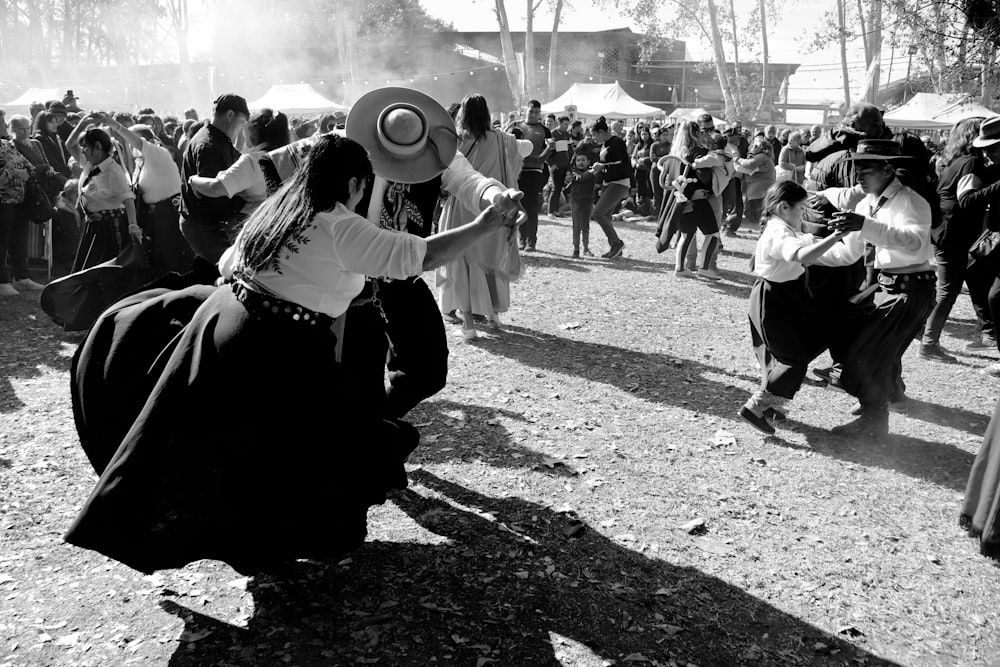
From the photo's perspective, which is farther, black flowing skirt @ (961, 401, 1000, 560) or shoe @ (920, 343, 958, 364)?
shoe @ (920, 343, 958, 364)

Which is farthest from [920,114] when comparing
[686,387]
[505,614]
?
[505,614]

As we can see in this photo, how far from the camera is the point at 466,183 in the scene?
178 inches

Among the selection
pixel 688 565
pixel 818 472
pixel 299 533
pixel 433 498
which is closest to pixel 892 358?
pixel 818 472

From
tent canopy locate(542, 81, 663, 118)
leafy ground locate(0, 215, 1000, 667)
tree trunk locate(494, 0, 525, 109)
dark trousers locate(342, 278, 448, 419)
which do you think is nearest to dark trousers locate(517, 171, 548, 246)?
leafy ground locate(0, 215, 1000, 667)

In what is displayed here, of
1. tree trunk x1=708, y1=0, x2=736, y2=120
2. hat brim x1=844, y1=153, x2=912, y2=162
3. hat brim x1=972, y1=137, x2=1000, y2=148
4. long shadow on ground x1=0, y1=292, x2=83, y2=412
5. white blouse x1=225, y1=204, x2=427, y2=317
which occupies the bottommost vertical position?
long shadow on ground x1=0, y1=292, x2=83, y2=412

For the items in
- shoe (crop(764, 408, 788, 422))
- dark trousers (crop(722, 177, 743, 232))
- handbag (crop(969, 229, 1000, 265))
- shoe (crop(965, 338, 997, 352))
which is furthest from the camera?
dark trousers (crop(722, 177, 743, 232))

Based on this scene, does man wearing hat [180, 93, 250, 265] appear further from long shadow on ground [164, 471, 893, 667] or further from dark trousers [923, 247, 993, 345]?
dark trousers [923, 247, 993, 345]

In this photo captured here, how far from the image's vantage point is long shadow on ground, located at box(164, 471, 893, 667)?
332cm

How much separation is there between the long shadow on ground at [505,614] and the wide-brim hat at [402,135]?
5.84ft

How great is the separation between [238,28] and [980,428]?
58.0m

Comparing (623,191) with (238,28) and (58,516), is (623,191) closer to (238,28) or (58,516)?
(58,516)

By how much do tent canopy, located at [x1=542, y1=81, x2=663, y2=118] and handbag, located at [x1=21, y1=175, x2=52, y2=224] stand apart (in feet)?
69.7

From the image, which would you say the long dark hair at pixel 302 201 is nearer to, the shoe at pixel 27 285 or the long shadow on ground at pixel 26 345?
the long shadow on ground at pixel 26 345

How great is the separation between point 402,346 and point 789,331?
2.52 m
